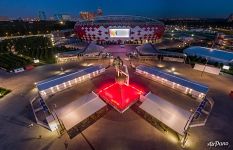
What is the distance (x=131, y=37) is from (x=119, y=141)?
71891 millimetres

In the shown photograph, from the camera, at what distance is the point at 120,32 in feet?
289

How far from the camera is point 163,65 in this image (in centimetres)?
5766

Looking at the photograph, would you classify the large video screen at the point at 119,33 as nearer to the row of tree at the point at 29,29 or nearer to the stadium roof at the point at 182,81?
the stadium roof at the point at 182,81

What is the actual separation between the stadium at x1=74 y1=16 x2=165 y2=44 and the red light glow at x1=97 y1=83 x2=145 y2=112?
2213 inches

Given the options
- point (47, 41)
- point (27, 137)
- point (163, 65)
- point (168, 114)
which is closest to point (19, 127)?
point (27, 137)

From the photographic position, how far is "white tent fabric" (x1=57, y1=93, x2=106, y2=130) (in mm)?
27766

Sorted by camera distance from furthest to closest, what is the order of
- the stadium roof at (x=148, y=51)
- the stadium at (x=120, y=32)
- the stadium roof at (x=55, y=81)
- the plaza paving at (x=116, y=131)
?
1. the stadium at (x=120, y=32)
2. the stadium roof at (x=148, y=51)
3. the stadium roof at (x=55, y=81)
4. the plaza paving at (x=116, y=131)

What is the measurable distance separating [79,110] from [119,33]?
218ft

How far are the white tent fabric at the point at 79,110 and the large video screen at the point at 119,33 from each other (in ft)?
202

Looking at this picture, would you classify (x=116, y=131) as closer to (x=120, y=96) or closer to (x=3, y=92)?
(x=120, y=96)

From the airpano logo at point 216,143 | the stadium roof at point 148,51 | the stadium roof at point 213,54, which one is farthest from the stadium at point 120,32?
the airpano logo at point 216,143

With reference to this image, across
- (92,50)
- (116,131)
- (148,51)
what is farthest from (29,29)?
(116,131)

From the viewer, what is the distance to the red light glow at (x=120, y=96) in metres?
32.2

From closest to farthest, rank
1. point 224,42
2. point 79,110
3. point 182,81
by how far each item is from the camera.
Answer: point 79,110 → point 182,81 → point 224,42
